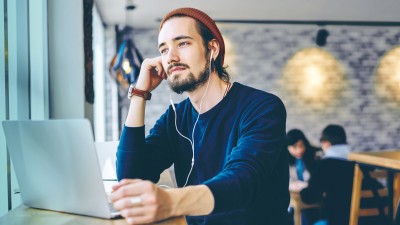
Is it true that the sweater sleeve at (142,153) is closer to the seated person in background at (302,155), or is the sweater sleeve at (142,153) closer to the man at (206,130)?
the man at (206,130)

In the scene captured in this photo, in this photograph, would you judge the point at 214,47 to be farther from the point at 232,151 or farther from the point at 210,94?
the point at 232,151

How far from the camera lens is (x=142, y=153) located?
4.59ft

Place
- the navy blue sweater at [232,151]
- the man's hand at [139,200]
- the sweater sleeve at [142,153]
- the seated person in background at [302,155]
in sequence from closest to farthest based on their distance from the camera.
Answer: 1. the man's hand at [139,200]
2. the navy blue sweater at [232,151]
3. the sweater sleeve at [142,153]
4. the seated person in background at [302,155]

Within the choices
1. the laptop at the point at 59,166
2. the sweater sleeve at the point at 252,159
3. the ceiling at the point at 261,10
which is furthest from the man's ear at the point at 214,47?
the ceiling at the point at 261,10

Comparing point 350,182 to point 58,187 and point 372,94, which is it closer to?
point 58,187

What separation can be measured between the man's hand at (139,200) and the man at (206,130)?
0.24m

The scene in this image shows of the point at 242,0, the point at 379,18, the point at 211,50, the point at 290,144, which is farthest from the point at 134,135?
the point at 379,18

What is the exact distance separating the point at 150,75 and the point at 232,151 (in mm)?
589

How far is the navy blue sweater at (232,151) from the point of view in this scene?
1039mm

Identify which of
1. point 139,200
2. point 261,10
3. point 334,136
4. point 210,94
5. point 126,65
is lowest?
point 334,136

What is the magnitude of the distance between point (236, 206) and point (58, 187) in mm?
433

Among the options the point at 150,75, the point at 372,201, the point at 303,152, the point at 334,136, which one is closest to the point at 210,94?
the point at 150,75

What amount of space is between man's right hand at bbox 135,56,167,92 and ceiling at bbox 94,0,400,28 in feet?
10.6

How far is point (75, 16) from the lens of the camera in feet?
7.04
